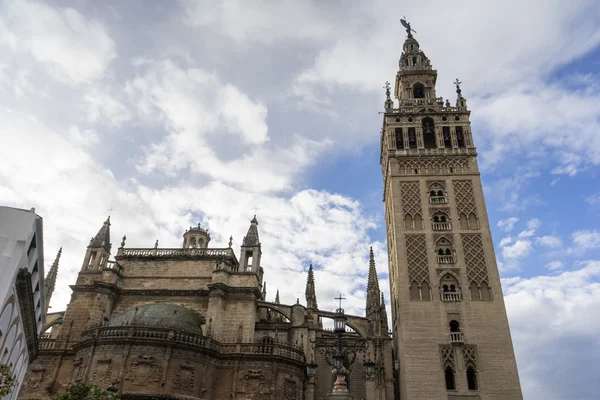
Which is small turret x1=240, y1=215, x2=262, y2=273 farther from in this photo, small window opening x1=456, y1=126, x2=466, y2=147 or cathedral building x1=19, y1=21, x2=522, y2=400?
small window opening x1=456, y1=126, x2=466, y2=147

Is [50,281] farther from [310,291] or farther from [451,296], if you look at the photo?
[451,296]

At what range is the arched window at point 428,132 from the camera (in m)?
42.0

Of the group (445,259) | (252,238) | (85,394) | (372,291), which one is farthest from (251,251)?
(85,394)

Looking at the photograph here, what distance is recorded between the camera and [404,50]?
50.8 meters

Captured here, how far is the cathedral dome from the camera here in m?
30.8

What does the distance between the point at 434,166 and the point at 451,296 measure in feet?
37.4

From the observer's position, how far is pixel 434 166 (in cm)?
3941

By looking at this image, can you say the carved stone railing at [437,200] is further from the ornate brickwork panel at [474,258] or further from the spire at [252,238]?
the spire at [252,238]

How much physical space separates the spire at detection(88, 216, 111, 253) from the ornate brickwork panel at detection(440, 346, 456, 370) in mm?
27349

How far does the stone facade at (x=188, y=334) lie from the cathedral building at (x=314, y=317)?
0.27 feet

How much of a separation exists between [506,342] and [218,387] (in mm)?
19331

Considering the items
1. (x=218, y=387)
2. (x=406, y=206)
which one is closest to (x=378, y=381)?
(x=218, y=387)

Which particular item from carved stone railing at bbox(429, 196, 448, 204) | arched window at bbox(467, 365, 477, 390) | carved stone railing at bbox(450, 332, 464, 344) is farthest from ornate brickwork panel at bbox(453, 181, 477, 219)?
arched window at bbox(467, 365, 477, 390)

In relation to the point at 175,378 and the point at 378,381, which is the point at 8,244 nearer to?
the point at 175,378
